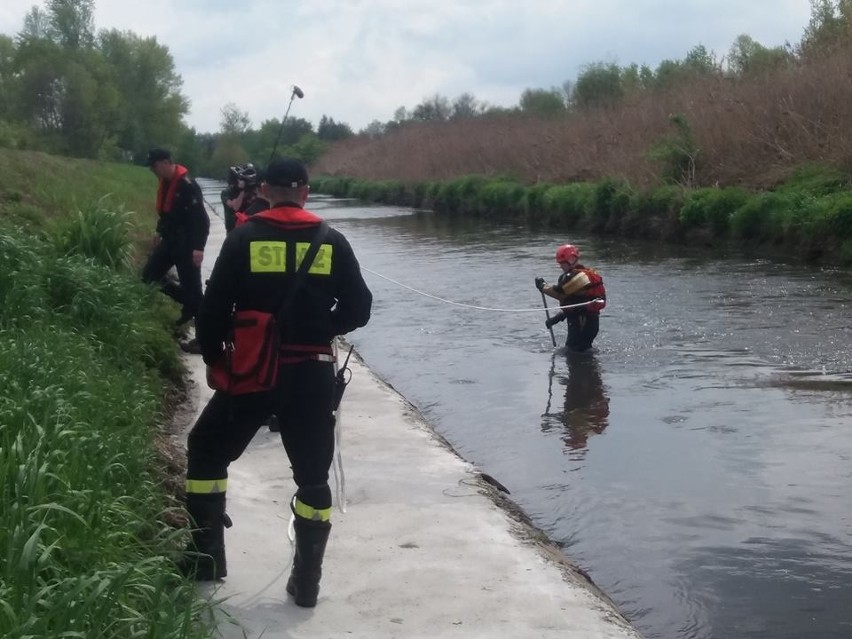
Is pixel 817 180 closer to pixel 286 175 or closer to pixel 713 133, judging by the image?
pixel 713 133

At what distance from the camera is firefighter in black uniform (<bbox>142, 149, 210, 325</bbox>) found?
10102mm

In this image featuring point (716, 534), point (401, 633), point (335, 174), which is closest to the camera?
point (401, 633)

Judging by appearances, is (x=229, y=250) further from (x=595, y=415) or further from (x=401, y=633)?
(x=595, y=415)

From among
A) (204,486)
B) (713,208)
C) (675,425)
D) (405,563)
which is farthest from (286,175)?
(713,208)

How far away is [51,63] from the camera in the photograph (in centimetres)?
5475

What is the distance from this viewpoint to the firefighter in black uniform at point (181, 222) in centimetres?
1010

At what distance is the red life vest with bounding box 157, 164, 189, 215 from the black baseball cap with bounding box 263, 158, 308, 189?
208 inches

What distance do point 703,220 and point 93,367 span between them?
792 inches

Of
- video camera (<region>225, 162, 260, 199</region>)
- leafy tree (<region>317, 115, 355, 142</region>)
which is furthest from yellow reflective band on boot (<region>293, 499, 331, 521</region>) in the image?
leafy tree (<region>317, 115, 355, 142</region>)

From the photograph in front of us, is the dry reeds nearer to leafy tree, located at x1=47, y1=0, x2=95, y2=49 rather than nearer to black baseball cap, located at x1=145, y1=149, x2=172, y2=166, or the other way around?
black baseball cap, located at x1=145, y1=149, x2=172, y2=166

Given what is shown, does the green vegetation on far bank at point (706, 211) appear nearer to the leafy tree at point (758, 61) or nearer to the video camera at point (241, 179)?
the leafy tree at point (758, 61)

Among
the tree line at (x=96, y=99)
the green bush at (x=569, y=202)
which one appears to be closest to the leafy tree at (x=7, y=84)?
the tree line at (x=96, y=99)

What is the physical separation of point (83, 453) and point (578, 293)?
817 centimetres

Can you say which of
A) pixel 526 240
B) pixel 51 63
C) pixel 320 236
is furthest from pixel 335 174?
pixel 320 236
